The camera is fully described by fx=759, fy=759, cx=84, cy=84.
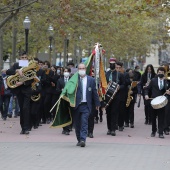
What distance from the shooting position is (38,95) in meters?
21.9

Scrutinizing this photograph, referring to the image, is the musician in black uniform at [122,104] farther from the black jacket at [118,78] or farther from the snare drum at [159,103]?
the snare drum at [159,103]

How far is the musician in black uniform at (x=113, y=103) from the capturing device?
1991cm

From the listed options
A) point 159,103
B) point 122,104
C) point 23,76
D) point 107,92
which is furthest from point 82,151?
point 122,104

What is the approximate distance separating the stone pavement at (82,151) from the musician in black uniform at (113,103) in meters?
0.33

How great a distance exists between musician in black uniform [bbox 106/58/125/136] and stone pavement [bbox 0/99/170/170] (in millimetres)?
325

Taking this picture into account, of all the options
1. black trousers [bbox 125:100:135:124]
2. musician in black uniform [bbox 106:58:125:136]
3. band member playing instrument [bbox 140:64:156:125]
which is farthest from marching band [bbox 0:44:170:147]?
band member playing instrument [bbox 140:64:156:125]

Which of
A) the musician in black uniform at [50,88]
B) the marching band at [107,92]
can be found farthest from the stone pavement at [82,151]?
the musician in black uniform at [50,88]

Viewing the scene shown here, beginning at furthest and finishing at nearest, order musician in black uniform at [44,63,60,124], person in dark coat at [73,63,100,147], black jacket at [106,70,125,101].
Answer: musician in black uniform at [44,63,60,124], black jacket at [106,70,125,101], person in dark coat at [73,63,100,147]

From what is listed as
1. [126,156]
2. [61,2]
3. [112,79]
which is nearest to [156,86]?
[112,79]

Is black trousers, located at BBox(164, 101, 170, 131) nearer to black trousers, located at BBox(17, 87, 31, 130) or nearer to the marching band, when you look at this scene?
the marching band

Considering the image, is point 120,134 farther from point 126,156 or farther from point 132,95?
point 126,156

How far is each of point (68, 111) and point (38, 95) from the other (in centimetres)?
481

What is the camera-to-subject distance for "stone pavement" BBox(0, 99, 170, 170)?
13336 millimetres

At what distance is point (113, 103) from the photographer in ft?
65.3
